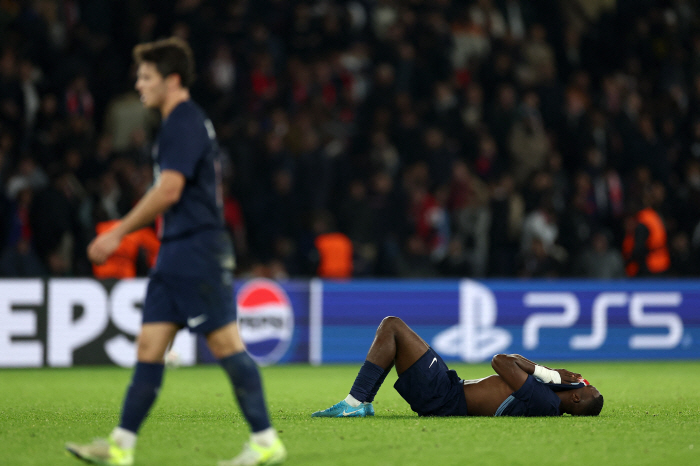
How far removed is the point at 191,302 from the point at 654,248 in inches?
423

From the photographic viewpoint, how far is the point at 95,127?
14234 mm

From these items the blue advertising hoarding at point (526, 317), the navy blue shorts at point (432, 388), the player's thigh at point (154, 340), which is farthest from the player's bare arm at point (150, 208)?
the blue advertising hoarding at point (526, 317)

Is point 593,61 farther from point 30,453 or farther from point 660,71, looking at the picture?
point 30,453

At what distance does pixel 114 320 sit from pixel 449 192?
5240 mm

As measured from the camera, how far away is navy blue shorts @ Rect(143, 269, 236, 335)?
15.4ft

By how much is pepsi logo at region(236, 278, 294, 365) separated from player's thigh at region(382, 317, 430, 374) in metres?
6.06

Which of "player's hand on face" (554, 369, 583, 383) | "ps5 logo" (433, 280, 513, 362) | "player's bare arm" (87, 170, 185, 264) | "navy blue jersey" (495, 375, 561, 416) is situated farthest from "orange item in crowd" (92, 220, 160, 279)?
"player's bare arm" (87, 170, 185, 264)

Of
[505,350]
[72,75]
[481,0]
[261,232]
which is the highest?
[481,0]

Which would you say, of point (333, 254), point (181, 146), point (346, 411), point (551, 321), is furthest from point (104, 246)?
point (551, 321)

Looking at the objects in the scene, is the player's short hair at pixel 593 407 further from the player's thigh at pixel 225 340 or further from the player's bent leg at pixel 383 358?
the player's thigh at pixel 225 340

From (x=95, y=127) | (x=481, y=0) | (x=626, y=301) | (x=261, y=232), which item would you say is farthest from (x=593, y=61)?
(x=95, y=127)

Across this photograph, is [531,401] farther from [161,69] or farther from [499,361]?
[161,69]

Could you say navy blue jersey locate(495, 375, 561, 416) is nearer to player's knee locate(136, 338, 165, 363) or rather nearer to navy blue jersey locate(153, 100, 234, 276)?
navy blue jersey locate(153, 100, 234, 276)

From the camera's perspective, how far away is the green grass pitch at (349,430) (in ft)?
16.7
